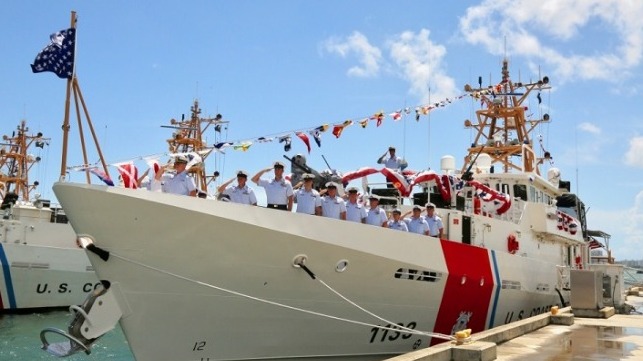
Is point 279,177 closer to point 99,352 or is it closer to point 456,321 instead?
point 456,321

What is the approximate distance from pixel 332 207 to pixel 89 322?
373 centimetres

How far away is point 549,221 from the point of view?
14.2 m

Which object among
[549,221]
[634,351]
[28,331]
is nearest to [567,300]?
[549,221]

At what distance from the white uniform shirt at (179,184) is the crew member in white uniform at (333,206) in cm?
206

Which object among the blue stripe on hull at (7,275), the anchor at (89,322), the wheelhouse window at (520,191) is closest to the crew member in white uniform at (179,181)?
the anchor at (89,322)

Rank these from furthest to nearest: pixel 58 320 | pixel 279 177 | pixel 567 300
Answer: pixel 58 320
pixel 567 300
pixel 279 177

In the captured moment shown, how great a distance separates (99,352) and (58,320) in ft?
A: 18.2

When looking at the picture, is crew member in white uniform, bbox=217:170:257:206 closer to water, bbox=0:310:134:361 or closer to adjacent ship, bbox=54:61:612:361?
adjacent ship, bbox=54:61:612:361

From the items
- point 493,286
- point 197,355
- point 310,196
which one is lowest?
point 197,355

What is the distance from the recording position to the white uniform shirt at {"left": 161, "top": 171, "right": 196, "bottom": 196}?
7.89 metres

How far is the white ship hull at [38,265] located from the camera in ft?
61.7

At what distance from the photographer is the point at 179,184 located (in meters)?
7.90

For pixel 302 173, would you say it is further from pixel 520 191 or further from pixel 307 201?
pixel 520 191

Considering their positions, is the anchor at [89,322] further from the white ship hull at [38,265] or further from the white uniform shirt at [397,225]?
the white ship hull at [38,265]
